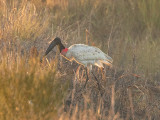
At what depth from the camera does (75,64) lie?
7078 mm

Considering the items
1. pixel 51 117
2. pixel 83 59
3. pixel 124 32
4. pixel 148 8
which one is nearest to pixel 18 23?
pixel 83 59

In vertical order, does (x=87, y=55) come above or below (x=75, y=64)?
above

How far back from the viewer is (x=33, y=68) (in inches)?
161

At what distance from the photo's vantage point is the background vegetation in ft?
13.0

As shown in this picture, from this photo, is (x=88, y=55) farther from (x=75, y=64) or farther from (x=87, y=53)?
(x=75, y=64)

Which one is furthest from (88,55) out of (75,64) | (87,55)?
(75,64)

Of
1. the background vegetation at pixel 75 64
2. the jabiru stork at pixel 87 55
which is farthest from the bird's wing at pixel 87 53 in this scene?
the background vegetation at pixel 75 64

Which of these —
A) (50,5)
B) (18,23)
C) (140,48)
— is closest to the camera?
(18,23)

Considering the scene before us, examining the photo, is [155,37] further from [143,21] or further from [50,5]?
[50,5]

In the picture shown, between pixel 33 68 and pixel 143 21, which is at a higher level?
pixel 143 21

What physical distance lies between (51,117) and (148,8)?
9021 millimetres

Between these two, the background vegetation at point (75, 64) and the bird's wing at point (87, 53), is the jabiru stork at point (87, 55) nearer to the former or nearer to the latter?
the bird's wing at point (87, 53)

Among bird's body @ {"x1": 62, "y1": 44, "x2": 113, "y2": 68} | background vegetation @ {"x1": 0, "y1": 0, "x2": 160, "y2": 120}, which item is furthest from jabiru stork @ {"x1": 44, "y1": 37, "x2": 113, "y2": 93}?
background vegetation @ {"x1": 0, "y1": 0, "x2": 160, "y2": 120}

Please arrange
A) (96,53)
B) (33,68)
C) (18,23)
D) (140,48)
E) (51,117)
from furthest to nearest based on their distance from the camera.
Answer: (140,48)
(18,23)
(96,53)
(33,68)
(51,117)
